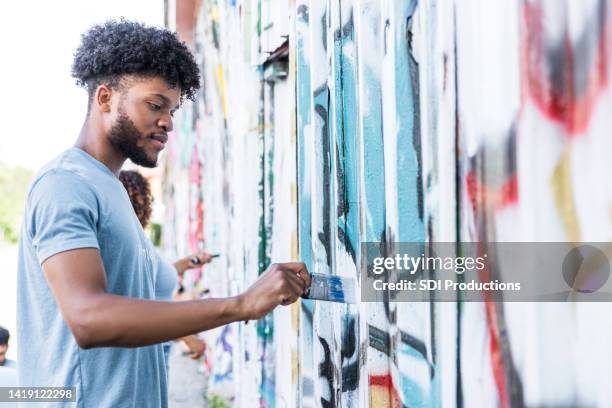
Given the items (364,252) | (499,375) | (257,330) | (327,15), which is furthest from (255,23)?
(499,375)

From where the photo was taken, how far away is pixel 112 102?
2072 mm

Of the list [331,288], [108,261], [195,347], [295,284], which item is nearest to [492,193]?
[295,284]

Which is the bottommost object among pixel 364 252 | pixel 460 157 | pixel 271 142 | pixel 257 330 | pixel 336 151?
pixel 257 330

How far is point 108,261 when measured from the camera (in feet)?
6.13

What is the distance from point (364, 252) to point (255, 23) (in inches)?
105

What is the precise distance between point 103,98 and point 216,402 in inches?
182

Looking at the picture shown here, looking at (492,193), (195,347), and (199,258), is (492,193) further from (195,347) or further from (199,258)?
(199,258)

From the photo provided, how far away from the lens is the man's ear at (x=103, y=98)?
6.80 feet

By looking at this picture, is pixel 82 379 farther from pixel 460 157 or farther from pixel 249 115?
pixel 249 115

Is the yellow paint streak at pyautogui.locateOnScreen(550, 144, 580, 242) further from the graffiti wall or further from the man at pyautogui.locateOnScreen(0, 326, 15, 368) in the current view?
the man at pyautogui.locateOnScreen(0, 326, 15, 368)

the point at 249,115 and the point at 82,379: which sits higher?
the point at 249,115

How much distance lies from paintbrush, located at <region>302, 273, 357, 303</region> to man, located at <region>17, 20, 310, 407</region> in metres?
0.20

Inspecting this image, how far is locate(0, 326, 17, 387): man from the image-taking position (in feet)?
11.4

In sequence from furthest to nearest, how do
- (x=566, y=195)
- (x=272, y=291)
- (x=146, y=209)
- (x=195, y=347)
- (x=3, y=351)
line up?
(x=146, y=209) → (x=3, y=351) → (x=195, y=347) → (x=272, y=291) → (x=566, y=195)
